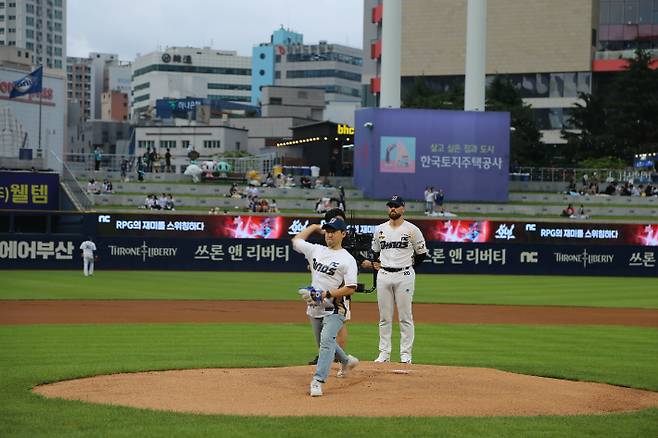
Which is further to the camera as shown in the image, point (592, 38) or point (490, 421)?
point (592, 38)

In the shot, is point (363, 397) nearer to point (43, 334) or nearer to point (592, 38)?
point (43, 334)

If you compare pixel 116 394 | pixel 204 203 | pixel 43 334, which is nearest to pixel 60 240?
pixel 204 203

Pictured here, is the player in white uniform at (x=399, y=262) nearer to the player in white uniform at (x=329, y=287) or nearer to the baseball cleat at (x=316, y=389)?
the player in white uniform at (x=329, y=287)

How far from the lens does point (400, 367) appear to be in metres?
15.3

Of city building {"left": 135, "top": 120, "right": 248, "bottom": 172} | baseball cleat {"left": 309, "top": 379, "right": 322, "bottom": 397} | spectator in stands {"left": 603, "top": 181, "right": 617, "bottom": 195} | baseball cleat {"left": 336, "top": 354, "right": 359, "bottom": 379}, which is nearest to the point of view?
baseball cleat {"left": 309, "top": 379, "right": 322, "bottom": 397}

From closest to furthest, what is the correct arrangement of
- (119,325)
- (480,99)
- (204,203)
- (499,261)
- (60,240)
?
(119,325) → (60,240) → (499,261) → (204,203) → (480,99)

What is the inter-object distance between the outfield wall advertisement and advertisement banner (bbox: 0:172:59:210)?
6.73 m

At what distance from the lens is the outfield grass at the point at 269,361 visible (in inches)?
424

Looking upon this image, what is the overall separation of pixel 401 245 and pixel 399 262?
0.86 feet

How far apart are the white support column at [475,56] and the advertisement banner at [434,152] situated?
6.12 feet

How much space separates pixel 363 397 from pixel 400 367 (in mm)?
2775

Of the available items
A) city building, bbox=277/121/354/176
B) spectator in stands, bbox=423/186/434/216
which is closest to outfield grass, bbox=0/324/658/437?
spectator in stands, bbox=423/186/434/216

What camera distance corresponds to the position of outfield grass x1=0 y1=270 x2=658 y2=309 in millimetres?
35969

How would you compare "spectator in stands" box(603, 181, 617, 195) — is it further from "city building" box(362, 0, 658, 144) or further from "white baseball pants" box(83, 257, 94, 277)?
"city building" box(362, 0, 658, 144)
